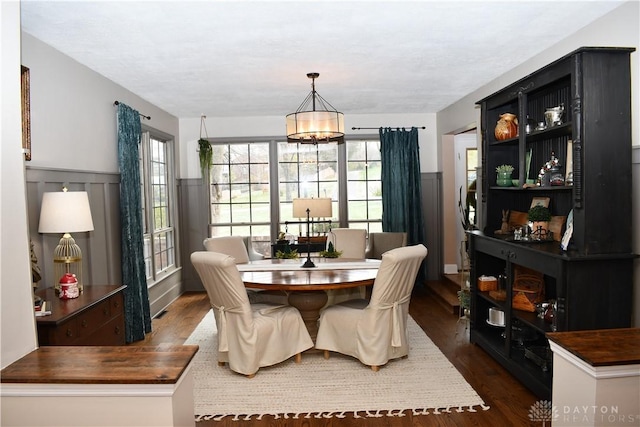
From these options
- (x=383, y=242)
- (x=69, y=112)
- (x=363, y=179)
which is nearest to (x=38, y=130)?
(x=69, y=112)

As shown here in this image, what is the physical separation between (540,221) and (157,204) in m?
4.45

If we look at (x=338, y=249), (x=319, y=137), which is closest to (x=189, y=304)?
(x=338, y=249)

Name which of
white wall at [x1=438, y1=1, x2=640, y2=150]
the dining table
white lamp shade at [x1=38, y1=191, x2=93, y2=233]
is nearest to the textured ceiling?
white wall at [x1=438, y1=1, x2=640, y2=150]

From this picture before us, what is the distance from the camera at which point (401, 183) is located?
667 cm

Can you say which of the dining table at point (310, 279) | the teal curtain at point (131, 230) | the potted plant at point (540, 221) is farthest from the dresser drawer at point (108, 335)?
the potted plant at point (540, 221)

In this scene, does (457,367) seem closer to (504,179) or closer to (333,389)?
(333,389)

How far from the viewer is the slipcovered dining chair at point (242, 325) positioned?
3.43 metres

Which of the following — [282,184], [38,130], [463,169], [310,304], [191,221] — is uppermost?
[38,130]

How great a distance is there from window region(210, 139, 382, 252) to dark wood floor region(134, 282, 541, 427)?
1.43 metres

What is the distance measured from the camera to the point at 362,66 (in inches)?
163

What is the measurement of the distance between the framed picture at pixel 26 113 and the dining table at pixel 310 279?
1797 millimetres

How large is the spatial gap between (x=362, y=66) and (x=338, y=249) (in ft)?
7.22

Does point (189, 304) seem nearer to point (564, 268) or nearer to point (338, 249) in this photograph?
point (338, 249)

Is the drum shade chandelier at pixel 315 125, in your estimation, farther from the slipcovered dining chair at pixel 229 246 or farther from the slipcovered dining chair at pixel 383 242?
the slipcovered dining chair at pixel 383 242
